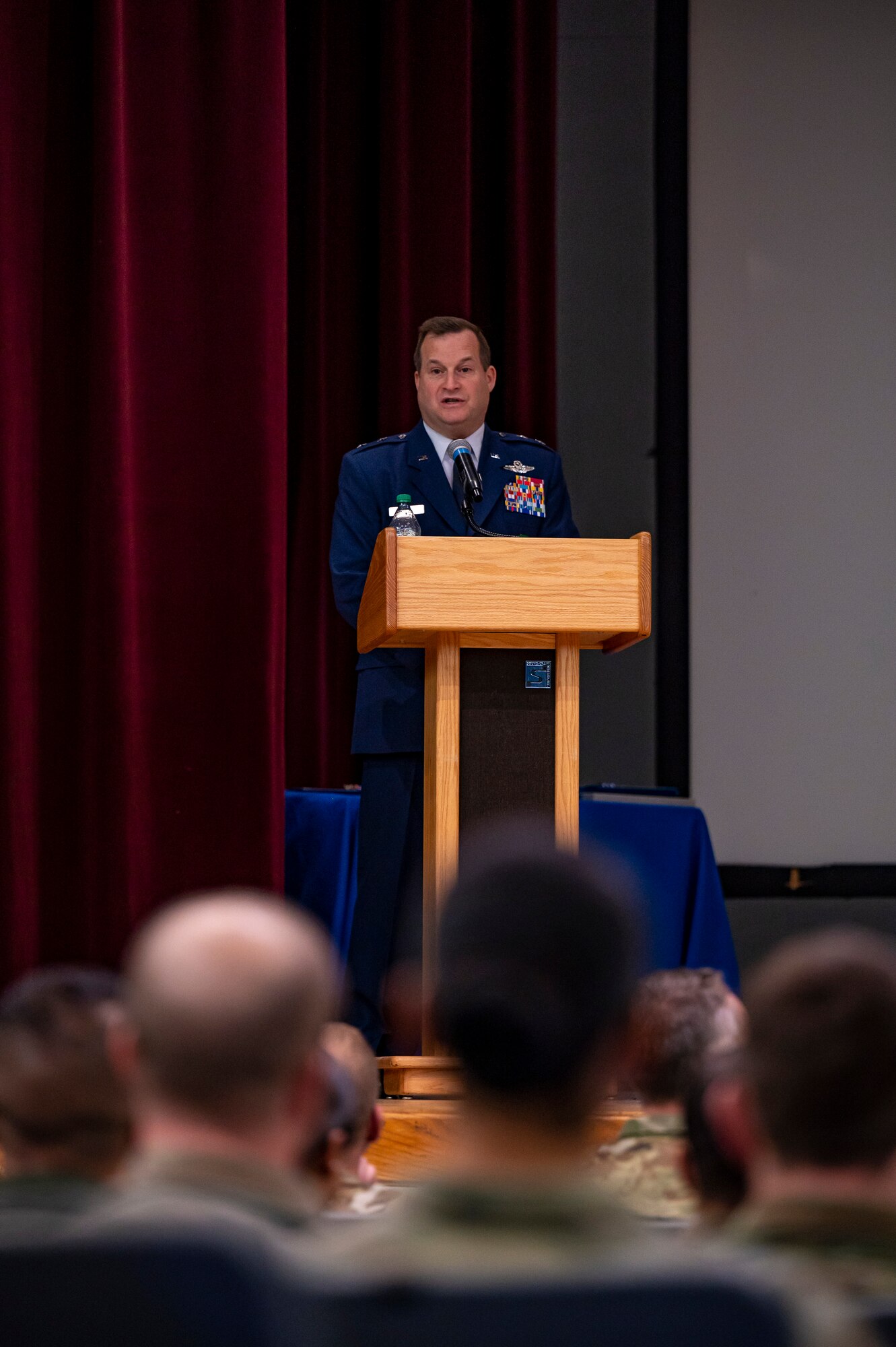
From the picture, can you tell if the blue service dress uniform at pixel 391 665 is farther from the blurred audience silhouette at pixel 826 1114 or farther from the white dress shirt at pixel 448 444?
the blurred audience silhouette at pixel 826 1114

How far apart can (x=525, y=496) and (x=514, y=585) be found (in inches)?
26.9

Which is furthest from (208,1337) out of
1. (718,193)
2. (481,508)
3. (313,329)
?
(718,193)

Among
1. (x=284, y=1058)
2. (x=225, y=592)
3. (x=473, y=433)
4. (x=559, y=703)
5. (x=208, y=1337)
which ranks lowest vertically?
(x=208, y=1337)

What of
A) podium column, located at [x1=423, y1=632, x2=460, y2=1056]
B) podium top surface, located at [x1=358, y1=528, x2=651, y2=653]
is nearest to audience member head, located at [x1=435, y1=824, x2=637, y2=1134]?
podium top surface, located at [x1=358, y1=528, x2=651, y2=653]

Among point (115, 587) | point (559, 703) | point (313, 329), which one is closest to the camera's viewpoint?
point (559, 703)

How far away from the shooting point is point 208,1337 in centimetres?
81

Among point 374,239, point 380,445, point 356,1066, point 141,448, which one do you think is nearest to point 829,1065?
point 356,1066

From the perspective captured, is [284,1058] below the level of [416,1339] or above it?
above

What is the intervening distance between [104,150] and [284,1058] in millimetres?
3270

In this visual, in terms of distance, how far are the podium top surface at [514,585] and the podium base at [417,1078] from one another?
30.9 inches

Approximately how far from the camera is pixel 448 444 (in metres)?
3.35

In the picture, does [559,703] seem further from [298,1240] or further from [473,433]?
[298,1240]

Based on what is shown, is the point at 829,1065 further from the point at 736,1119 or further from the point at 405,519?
the point at 405,519

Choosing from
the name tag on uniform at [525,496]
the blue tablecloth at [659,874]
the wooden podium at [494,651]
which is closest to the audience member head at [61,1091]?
the wooden podium at [494,651]
